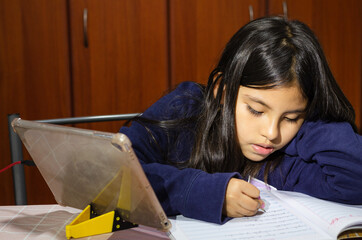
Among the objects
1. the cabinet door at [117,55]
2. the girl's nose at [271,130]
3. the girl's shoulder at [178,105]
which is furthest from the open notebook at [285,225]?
the cabinet door at [117,55]

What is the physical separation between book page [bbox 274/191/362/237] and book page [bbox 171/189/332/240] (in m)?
0.02

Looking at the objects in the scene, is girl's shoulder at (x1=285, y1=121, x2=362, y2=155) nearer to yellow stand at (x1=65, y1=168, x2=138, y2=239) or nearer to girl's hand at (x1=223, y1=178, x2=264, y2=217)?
girl's hand at (x1=223, y1=178, x2=264, y2=217)

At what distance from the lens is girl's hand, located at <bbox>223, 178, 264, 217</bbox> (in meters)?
0.62

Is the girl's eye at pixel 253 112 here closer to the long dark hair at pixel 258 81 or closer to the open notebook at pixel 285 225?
the long dark hair at pixel 258 81

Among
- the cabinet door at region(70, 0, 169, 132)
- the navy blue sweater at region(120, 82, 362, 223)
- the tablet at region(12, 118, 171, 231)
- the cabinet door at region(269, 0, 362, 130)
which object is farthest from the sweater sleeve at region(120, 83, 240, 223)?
the cabinet door at region(269, 0, 362, 130)

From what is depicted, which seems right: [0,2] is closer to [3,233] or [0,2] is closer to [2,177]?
[2,177]

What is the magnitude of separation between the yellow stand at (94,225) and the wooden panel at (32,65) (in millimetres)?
1203

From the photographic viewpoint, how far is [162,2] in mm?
1732

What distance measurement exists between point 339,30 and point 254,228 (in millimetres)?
1660

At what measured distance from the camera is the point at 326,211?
0.66m

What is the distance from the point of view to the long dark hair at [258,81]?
763 mm

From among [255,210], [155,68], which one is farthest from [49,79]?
[255,210]

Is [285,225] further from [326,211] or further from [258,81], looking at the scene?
[258,81]

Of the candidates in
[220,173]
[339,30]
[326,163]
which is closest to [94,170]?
[220,173]
